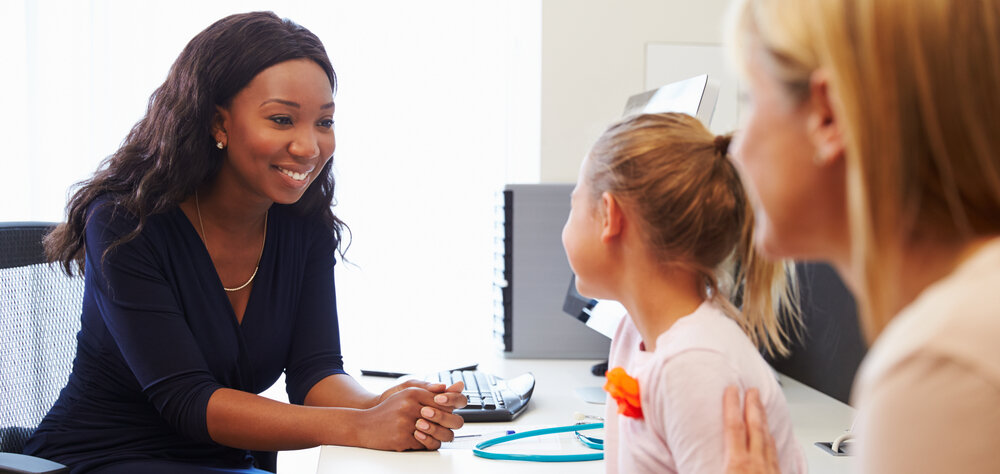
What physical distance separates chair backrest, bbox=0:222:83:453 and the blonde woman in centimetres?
137

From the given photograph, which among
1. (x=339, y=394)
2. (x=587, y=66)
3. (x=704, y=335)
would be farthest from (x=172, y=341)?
(x=587, y=66)

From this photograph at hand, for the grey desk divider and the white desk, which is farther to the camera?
the grey desk divider

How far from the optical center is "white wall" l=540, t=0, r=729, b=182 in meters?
2.80

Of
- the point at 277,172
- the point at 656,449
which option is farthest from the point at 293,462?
the point at 656,449

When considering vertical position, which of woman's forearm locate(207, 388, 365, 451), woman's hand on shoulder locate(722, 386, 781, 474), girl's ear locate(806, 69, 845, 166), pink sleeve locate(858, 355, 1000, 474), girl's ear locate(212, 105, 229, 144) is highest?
girl's ear locate(806, 69, 845, 166)

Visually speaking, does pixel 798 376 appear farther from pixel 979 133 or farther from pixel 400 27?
pixel 400 27

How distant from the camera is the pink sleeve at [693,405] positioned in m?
0.83

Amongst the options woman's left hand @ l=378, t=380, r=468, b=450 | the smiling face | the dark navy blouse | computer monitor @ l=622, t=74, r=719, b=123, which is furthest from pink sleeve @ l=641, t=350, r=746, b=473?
the smiling face

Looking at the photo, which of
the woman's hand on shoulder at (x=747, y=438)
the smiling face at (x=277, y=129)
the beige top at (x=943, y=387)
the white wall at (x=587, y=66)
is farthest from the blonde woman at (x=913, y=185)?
the white wall at (x=587, y=66)

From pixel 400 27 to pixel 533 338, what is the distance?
1392mm

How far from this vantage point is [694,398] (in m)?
0.84

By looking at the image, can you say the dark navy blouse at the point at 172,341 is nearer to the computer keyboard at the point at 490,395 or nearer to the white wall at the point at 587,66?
the computer keyboard at the point at 490,395

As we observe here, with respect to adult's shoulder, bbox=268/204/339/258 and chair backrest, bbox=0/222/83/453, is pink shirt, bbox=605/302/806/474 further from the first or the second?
chair backrest, bbox=0/222/83/453

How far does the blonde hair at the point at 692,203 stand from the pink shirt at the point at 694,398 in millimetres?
64
